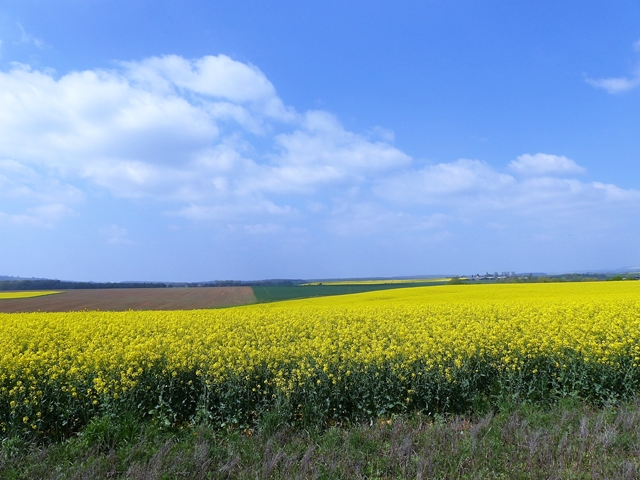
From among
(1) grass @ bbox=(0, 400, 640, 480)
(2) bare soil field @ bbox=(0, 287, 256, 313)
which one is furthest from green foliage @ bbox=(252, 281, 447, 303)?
(1) grass @ bbox=(0, 400, 640, 480)

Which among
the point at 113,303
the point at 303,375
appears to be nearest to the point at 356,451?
the point at 303,375

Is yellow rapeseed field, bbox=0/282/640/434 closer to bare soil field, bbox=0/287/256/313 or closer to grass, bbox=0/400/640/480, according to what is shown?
grass, bbox=0/400/640/480

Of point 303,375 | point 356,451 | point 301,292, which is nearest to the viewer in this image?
point 356,451

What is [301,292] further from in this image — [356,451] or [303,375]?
[356,451]

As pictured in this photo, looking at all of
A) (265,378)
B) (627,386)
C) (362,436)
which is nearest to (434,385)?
(362,436)

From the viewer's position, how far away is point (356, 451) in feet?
14.2

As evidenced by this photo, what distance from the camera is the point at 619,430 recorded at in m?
4.70

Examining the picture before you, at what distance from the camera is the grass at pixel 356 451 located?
393 centimetres

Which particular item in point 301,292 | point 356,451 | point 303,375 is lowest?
point 301,292

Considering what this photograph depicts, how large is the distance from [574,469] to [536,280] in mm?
53070

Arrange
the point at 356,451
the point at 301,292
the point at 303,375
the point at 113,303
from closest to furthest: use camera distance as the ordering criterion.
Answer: the point at 356,451 < the point at 303,375 < the point at 113,303 < the point at 301,292

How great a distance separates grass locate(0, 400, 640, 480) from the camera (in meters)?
3.93

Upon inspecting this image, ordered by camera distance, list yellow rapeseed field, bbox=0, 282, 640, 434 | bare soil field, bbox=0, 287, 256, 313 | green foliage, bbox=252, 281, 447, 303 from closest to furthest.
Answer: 1. yellow rapeseed field, bbox=0, 282, 640, 434
2. bare soil field, bbox=0, 287, 256, 313
3. green foliage, bbox=252, 281, 447, 303

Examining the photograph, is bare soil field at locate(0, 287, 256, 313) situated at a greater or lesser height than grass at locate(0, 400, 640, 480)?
lesser
